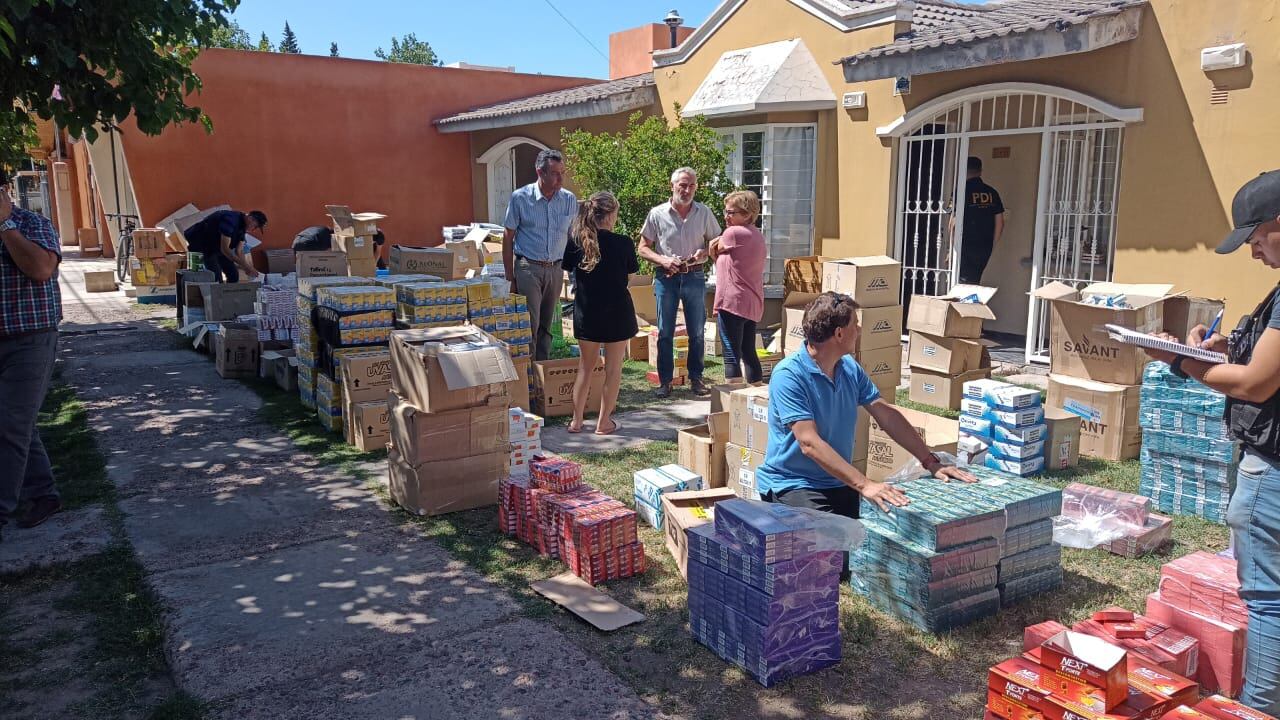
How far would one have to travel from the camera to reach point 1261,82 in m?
6.65

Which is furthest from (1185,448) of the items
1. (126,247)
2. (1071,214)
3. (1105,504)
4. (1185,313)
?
(126,247)

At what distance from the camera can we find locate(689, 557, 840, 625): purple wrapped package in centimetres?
330

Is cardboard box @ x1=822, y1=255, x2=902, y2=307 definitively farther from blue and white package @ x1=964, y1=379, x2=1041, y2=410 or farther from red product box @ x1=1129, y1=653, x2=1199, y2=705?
red product box @ x1=1129, y1=653, x2=1199, y2=705

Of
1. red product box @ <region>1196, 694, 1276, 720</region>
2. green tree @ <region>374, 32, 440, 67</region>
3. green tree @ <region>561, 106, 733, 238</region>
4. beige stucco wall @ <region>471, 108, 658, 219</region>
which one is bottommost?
red product box @ <region>1196, 694, 1276, 720</region>

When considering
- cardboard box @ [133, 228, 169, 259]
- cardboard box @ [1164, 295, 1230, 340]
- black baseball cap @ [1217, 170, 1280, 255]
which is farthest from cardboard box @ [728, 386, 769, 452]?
cardboard box @ [133, 228, 169, 259]

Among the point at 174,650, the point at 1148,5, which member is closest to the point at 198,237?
the point at 174,650

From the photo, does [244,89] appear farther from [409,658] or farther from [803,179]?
[409,658]

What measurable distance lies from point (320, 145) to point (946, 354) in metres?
13.9

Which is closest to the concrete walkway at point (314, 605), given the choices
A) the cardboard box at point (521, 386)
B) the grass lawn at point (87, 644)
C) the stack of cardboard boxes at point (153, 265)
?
the grass lawn at point (87, 644)

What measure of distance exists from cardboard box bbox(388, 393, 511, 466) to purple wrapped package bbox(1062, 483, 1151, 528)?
321 cm

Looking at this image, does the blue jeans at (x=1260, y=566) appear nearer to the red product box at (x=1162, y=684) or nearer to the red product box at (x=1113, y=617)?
the red product box at (x=1162, y=684)

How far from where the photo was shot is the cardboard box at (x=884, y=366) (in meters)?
7.10

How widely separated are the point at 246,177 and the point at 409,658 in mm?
15123

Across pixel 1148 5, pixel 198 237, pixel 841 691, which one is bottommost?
pixel 841 691
